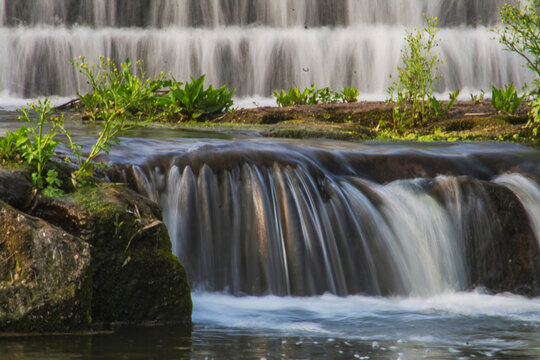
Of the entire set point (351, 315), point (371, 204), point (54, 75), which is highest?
point (54, 75)

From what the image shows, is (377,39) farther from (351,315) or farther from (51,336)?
(51,336)

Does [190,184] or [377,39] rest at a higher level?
[377,39]

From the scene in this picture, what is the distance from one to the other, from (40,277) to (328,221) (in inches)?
96.3

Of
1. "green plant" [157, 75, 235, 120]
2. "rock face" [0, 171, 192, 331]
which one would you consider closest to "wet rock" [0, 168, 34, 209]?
"rock face" [0, 171, 192, 331]

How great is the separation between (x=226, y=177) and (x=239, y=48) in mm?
10895

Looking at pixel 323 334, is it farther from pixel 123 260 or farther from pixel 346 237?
pixel 346 237

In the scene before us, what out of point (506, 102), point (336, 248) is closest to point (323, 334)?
point (336, 248)

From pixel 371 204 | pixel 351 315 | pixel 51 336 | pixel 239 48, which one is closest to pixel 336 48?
pixel 239 48

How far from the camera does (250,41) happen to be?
1625 cm

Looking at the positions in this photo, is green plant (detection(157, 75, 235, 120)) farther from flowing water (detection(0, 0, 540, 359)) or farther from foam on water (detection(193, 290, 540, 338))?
foam on water (detection(193, 290, 540, 338))

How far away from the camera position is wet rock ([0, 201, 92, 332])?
364cm

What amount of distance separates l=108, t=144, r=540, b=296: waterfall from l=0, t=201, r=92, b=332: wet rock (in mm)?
1440

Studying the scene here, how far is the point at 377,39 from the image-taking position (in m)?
16.3

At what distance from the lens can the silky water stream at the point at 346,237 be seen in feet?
14.4
